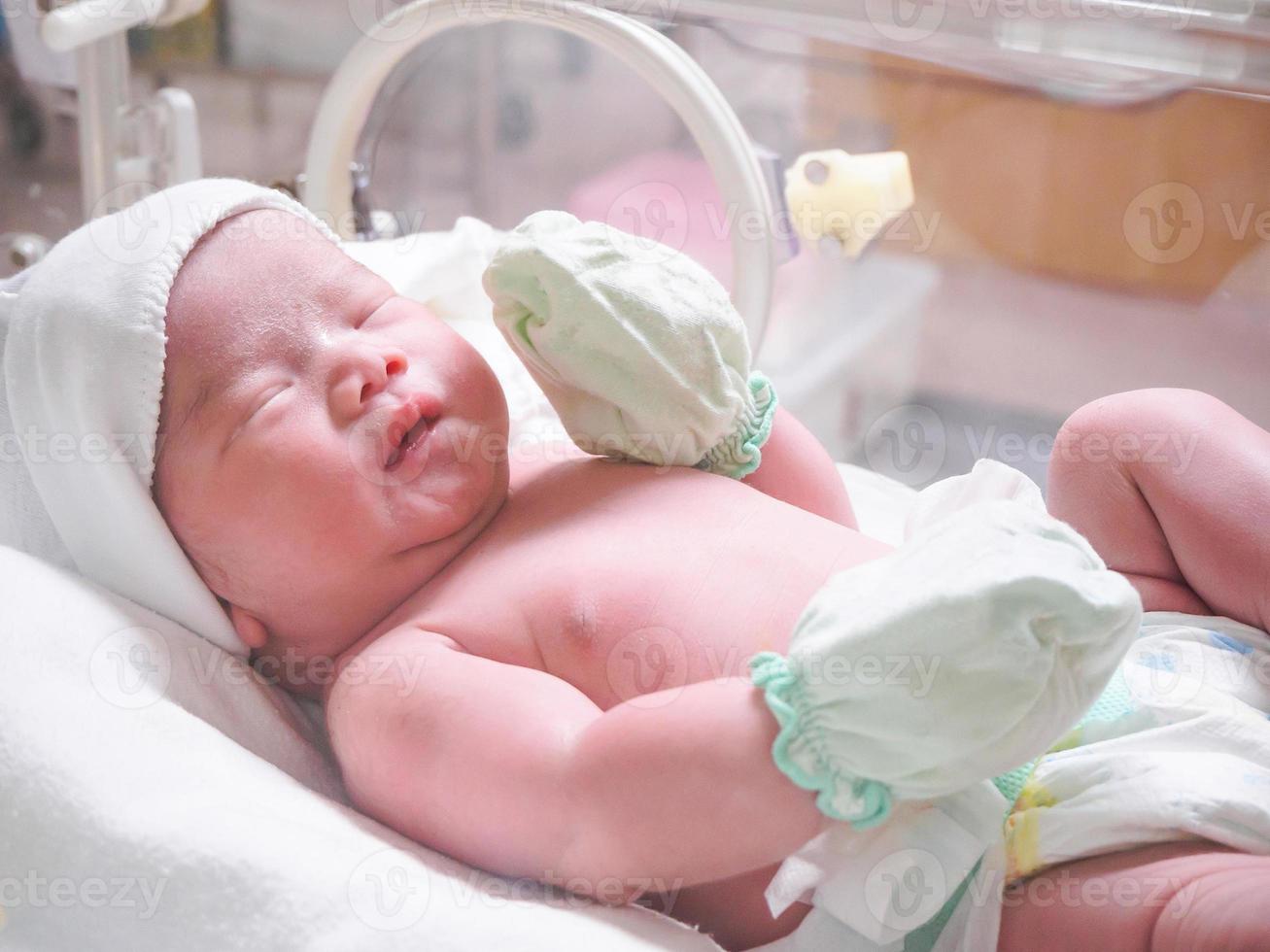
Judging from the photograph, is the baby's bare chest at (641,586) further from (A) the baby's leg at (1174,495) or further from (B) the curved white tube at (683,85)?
(B) the curved white tube at (683,85)

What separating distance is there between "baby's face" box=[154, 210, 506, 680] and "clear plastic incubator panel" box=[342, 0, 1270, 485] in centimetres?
53

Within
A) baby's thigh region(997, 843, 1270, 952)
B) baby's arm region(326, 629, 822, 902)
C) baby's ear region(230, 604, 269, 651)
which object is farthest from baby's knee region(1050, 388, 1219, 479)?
baby's ear region(230, 604, 269, 651)

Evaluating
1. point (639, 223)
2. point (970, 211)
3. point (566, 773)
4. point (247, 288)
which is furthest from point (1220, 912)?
point (970, 211)

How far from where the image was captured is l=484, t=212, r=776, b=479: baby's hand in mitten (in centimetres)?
107

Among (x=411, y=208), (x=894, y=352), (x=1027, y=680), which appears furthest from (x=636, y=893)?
(x=411, y=208)

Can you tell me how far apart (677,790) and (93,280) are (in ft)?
2.12

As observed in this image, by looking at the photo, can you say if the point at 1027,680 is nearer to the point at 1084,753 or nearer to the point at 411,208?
the point at 1084,753

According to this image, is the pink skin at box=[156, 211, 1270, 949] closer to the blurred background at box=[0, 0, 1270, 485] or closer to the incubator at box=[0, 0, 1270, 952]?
the incubator at box=[0, 0, 1270, 952]

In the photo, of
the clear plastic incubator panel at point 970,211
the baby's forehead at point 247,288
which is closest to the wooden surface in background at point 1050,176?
the clear plastic incubator panel at point 970,211

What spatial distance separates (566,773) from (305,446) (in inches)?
13.9

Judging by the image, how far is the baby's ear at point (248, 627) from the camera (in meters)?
1.06

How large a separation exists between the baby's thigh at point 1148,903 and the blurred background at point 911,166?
2.58 ft

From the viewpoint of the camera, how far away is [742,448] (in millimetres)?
1156

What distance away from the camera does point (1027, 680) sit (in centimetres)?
75
